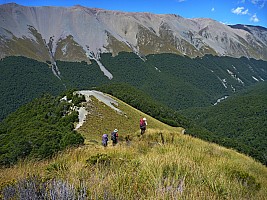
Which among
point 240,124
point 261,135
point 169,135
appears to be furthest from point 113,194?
point 240,124

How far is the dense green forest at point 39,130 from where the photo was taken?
30531 mm

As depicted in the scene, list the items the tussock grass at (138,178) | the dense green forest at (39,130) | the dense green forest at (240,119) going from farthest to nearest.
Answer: the dense green forest at (240,119)
the dense green forest at (39,130)
the tussock grass at (138,178)

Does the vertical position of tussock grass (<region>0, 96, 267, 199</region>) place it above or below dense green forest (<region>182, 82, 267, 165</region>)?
above

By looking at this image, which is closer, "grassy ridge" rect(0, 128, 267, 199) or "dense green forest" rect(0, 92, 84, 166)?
"grassy ridge" rect(0, 128, 267, 199)

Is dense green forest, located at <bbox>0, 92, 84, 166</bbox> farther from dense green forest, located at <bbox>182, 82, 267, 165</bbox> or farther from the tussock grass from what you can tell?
dense green forest, located at <bbox>182, 82, 267, 165</bbox>

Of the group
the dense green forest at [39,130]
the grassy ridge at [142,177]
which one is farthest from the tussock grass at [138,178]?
the dense green forest at [39,130]

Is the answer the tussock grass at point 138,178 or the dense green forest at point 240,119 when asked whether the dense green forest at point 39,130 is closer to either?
the tussock grass at point 138,178

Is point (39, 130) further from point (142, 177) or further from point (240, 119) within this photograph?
point (240, 119)

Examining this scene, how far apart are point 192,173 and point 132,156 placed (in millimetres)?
A: 2362

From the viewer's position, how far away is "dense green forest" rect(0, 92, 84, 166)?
30.5m

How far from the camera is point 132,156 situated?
28.0 ft

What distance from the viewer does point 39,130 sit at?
139 feet

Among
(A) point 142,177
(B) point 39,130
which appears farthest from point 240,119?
(A) point 142,177

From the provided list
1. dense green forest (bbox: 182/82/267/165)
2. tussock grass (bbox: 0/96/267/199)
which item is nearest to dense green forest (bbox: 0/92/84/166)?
tussock grass (bbox: 0/96/267/199)
